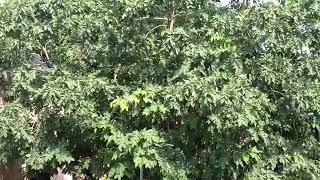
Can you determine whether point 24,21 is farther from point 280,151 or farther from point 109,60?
point 280,151

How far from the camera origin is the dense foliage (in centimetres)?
530

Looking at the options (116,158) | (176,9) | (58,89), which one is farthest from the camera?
(176,9)

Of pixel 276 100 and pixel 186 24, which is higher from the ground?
pixel 186 24

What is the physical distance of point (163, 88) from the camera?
5434mm

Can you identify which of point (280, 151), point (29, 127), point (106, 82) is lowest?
point (280, 151)

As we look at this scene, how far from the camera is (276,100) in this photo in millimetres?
5957

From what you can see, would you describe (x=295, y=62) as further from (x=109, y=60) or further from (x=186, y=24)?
(x=109, y=60)

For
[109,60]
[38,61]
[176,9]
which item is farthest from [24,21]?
[176,9]

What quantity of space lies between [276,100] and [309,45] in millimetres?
844

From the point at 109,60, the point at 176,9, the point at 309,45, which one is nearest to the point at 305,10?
A: the point at 309,45

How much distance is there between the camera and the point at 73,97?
5.15 meters

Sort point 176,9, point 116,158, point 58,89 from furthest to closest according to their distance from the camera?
point 176,9, point 116,158, point 58,89

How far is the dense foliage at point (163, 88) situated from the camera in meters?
5.30

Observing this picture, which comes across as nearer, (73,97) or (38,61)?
(73,97)
